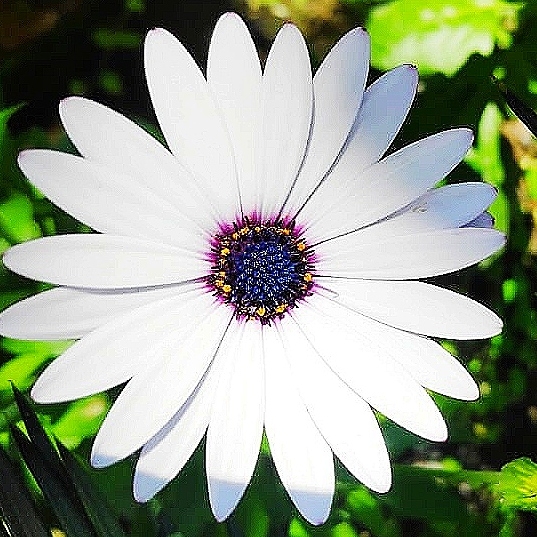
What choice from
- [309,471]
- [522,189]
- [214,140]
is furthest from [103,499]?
[522,189]

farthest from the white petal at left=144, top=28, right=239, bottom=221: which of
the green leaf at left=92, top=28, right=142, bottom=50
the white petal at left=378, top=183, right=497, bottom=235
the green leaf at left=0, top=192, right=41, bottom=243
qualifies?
the green leaf at left=92, top=28, right=142, bottom=50

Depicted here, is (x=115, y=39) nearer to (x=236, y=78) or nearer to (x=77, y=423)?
(x=77, y=423)

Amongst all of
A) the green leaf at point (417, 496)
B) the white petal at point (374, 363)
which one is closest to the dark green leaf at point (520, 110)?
the white petal at point (374, 363)

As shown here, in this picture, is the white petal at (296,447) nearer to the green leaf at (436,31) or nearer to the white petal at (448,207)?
the white petal at (448,207)

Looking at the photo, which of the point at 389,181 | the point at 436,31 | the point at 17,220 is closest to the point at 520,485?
the point at 389,181

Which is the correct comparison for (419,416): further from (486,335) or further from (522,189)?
(522,189)
